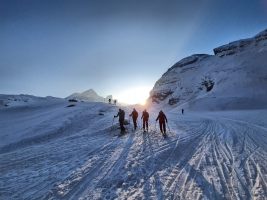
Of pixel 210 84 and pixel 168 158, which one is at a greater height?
pixel 210 84

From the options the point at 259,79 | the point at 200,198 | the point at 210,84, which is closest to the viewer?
the point at 200,198

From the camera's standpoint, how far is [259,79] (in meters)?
89.8

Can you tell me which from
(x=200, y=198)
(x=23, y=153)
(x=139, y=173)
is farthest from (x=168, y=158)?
(x=23, y=153)

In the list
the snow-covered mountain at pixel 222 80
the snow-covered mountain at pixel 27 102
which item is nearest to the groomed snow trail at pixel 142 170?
the snow-covered mountain at pixel 27 102

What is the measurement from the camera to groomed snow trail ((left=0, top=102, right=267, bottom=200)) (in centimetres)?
956

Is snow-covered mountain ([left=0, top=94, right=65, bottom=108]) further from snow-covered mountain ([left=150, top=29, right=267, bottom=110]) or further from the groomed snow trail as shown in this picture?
the groomed snow trail

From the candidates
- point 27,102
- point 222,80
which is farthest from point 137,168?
point 27,102

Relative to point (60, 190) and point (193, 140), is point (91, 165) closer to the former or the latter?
point (60, 190)

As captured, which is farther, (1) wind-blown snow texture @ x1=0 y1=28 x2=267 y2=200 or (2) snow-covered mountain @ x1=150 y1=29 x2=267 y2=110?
(2) snow-covered mountain @ x1=150 y1=29 x2=267 y2=110

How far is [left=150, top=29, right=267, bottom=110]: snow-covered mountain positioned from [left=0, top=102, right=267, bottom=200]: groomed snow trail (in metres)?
58.2

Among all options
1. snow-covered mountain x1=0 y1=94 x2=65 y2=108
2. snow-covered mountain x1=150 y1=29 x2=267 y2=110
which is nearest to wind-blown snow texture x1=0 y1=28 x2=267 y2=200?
snow-covered mountain x1=0 y1=94 x2=65 y2=108

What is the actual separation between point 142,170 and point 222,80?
91.1 metres

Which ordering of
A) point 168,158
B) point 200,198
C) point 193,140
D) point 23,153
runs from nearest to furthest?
point 200,198 → point 168,158 → point 23,153 → point 193,140

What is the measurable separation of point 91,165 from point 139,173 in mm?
2579
